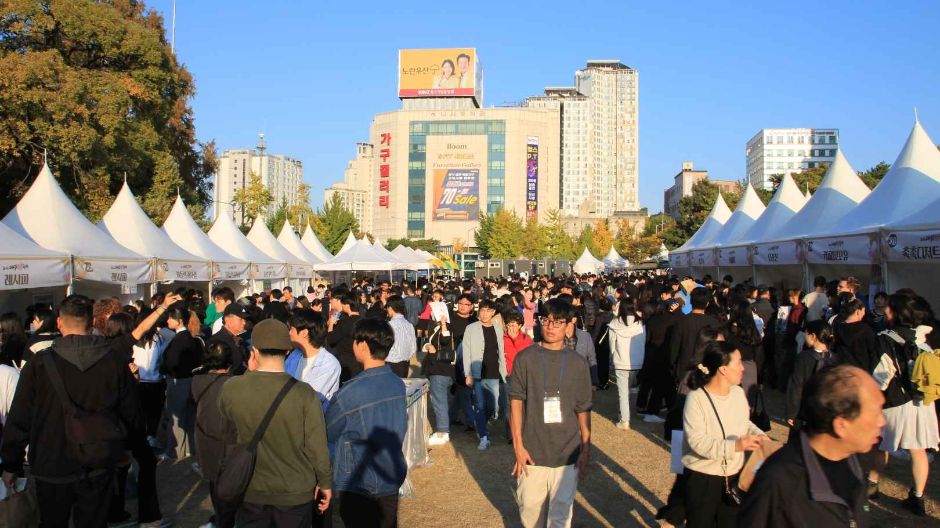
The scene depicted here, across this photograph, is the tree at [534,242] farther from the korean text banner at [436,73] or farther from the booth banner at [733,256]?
the booth banner at [733,256]

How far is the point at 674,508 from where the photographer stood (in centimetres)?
469

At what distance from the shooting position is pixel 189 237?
1867 cm

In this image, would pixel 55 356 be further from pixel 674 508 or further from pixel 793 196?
pixel 793 196

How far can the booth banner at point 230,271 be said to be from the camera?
1772cm

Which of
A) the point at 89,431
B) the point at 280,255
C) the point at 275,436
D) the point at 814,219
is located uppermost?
the point at 814,219

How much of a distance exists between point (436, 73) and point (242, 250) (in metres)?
87.5

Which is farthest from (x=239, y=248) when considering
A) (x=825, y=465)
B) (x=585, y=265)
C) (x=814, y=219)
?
(x=585, y=265)

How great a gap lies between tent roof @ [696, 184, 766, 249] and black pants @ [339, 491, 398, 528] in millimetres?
21332

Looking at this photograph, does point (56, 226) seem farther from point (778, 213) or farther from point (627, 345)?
point (778, 213)

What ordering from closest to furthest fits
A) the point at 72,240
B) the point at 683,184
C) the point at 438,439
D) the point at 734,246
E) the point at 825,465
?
the point at 825,465 → the point at 438,439 → the point at 72,240 → the point at 734,246 → the point at 683,184

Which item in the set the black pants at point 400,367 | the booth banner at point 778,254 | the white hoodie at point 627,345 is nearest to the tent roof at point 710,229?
the booth banner at point 778,254

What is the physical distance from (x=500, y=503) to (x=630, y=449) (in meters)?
2.52

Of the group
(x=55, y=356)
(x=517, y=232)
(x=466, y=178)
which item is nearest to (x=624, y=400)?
(x=55, y=356)

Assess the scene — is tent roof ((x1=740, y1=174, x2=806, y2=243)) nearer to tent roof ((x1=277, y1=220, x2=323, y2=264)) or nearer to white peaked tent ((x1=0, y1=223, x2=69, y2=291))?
tent roof ((x1=277, y1=220, x2=323, y2=264))
